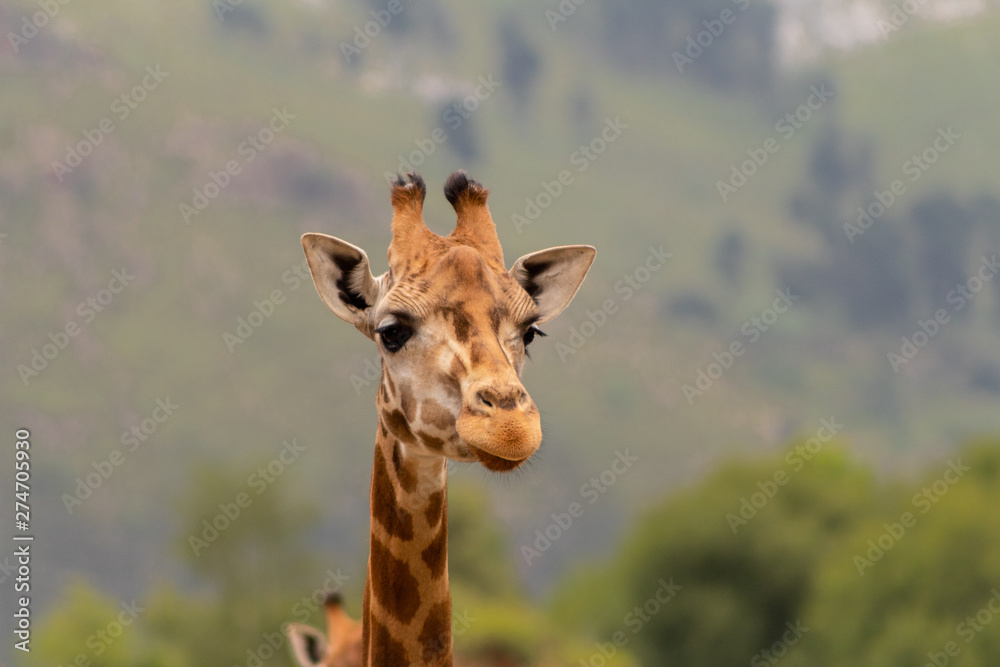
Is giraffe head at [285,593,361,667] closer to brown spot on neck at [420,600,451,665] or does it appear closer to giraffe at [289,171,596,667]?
giraffe at [289,171,596,667]

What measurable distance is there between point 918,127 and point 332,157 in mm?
96624

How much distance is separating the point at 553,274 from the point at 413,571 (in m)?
2.67

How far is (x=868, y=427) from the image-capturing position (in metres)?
148

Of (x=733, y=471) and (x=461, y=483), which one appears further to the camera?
(x=461, y=483)

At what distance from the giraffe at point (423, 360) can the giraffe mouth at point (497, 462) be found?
0.12 metres

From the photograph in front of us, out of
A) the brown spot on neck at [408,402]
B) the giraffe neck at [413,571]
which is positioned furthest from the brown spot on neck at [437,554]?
the brown spot on neck at [408,402]

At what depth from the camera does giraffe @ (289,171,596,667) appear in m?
7.74

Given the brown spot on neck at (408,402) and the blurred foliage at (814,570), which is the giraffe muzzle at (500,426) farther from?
the blurred foliage at (814,570)

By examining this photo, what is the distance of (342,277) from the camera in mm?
8656

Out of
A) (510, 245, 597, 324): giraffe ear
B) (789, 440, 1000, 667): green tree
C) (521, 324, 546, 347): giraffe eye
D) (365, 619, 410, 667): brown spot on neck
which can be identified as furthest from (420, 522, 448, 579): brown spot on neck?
(789, 440, 1000, 667): green tree

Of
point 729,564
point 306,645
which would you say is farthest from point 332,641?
point 729,564

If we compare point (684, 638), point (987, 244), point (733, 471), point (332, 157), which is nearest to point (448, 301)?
point (684, 638)

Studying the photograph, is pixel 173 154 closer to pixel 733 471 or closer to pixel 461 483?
pixel 461 483

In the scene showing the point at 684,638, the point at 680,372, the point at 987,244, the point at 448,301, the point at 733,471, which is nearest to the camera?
the point at 448,301
